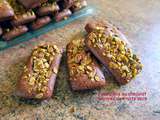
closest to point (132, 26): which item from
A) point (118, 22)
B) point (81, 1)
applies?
point (118, 22)

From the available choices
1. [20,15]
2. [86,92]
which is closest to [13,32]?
[20,15]

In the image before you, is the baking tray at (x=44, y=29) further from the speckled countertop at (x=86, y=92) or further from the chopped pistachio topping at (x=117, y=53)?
the chopped pistachio topping at (x=117, y=53)

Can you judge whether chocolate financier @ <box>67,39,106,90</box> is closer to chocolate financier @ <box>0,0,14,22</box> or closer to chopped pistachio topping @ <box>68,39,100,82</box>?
chopped pistachio topping @ <box>68,39,100,82</box>

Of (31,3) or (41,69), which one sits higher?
(31,3)

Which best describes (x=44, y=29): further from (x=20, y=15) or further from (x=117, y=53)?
(x=117, y=53)

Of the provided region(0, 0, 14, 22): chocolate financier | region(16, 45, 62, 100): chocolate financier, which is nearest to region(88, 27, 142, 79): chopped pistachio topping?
region(16, 45, 62, 100): chocolate financier
